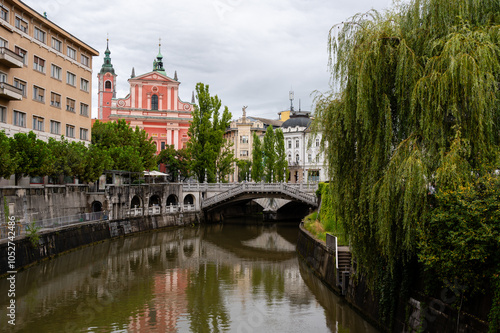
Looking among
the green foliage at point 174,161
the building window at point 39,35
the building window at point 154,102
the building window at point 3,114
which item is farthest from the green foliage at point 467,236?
the building window at point 154,102

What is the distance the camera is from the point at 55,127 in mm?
43281

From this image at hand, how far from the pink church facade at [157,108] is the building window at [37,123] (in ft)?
133

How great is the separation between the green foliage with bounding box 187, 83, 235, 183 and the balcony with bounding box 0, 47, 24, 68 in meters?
27.7

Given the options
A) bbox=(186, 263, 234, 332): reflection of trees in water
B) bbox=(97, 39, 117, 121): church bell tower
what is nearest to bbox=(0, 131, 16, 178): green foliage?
bbox=(186, 263, 234, 332): reflection of trees in water

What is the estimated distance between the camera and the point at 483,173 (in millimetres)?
12844

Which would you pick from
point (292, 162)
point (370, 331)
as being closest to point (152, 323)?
point (370, 331)

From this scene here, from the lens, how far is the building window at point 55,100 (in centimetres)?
4238

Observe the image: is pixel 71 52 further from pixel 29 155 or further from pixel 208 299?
pixel 208 299

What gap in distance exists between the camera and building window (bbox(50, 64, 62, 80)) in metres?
42.3

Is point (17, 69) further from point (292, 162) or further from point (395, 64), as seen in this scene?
point (292, 162)

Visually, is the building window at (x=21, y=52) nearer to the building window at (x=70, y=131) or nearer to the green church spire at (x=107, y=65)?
the building window at (x=70, y=131)

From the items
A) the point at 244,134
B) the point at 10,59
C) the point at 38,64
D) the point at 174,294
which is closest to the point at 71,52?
the point at 38,64

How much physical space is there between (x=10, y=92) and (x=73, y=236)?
11.6 metres

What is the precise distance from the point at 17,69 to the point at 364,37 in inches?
1209
